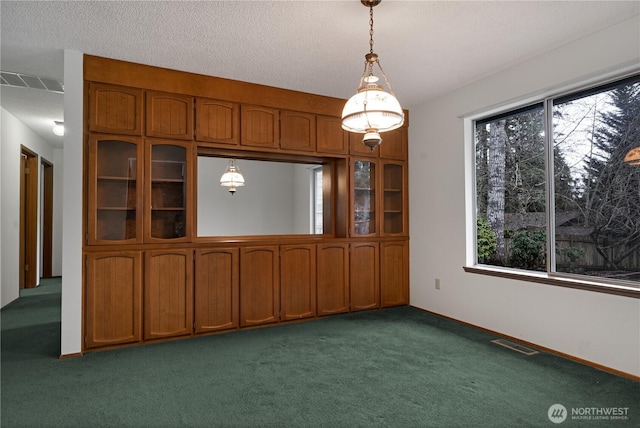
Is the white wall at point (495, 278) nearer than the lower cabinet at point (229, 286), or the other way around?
the white wall at point (495, 278)

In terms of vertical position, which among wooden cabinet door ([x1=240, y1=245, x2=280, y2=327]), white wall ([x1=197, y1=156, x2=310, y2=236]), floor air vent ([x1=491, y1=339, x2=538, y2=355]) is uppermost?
white wall ([x1=197, y1=156, x2=310, y2=236])

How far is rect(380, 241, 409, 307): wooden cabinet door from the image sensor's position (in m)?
4.86

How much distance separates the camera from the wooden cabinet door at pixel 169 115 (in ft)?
11.8

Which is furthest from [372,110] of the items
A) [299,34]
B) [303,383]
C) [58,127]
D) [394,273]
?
[58,127]

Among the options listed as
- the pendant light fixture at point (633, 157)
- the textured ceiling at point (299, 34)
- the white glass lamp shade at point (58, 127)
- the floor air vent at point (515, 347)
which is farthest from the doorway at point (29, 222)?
the pendant light fixture at point (633, 157)

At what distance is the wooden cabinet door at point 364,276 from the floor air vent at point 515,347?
1555mm

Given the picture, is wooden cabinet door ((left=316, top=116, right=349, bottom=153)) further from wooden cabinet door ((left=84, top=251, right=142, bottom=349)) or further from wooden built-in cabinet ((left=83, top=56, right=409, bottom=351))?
wooden cabinet door ((left=84, top=251, right=142, bottom=349))

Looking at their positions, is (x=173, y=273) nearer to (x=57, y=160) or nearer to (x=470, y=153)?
(x=470, y=153)

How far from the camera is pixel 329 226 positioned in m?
4.79

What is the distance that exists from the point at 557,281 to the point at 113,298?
3893mm

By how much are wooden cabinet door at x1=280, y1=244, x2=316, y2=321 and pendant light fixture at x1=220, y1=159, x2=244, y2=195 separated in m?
0.86

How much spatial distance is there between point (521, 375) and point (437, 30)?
2699 millimetres

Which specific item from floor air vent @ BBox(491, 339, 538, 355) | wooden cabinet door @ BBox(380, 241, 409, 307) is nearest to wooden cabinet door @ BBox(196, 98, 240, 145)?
wooden cabinet door @ BBox(380, 241, 409, 307)

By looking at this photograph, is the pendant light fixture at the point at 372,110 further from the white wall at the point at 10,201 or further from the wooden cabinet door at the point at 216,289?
the white wall at the point at 10,201
